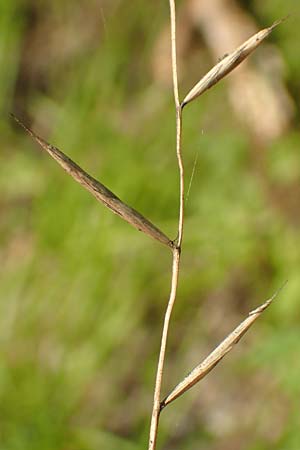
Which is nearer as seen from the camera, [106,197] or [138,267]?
[106,197]

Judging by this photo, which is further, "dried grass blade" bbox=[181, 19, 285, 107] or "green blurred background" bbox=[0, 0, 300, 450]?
Answer: "green blurred background" bbox=[0, 0, 300, 450]

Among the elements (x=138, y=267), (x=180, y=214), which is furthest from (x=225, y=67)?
(x=138, y=267)

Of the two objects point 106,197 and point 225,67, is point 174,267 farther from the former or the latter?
point 225,67

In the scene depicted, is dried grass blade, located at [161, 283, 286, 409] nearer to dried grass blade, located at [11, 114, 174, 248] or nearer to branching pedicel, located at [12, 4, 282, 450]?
branching pedicel, located at [12, 4, 282, 450]

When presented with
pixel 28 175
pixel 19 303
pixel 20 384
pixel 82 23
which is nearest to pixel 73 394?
pixel 20 384

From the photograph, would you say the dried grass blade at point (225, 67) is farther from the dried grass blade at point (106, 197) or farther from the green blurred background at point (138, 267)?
the green blurred background at point (138, 267)

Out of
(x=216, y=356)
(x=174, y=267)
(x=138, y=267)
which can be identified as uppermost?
(x=174, y=267)

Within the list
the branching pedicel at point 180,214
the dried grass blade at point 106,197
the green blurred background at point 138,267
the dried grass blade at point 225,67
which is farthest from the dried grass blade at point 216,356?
the green blurred background at point 138,267

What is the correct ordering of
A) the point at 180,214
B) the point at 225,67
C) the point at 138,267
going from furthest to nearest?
the point at 138,267
the point at 225,67
the point at 180,214

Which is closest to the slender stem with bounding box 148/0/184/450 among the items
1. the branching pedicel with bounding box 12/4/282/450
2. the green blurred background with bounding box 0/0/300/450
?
the branching pedicel with bounding box 12/4/282/450
